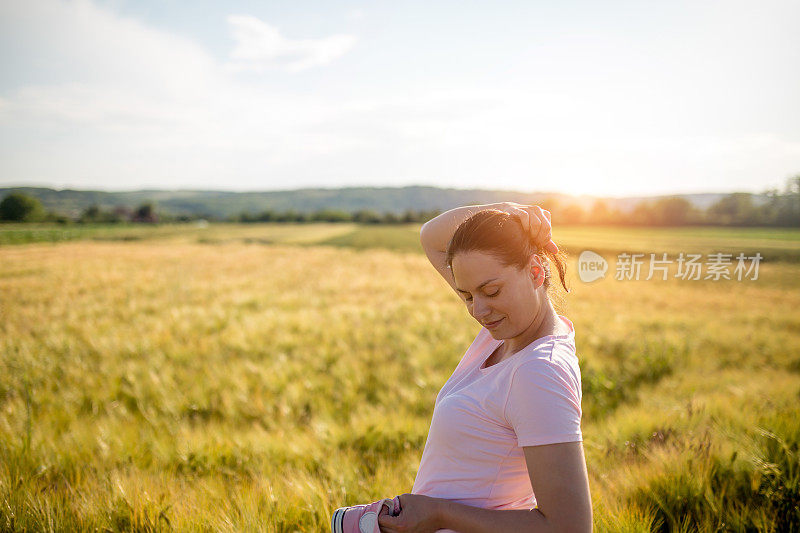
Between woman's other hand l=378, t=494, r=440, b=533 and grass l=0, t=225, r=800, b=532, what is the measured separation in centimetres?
87

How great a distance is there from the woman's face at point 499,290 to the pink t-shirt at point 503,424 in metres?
0.09

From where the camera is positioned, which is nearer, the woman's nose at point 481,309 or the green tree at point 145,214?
the woman's nose at point 481,309

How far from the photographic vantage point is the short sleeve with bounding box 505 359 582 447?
1024mm

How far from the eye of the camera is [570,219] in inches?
1548

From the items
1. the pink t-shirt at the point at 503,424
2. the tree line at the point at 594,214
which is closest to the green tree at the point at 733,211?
the tree line at the point at 594,214

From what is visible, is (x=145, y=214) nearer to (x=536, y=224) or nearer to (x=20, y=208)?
(x=20, y=208)

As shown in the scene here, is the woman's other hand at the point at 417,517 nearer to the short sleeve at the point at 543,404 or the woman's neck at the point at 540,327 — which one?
the short sleeve at the point at 543,404

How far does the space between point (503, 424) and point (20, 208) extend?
186 inches

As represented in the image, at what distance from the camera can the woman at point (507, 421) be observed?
40.4 inches

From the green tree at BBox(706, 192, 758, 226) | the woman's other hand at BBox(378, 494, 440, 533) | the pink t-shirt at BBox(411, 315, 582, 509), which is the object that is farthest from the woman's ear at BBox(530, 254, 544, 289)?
the green tree at BBox(706, 192, 758, 226)

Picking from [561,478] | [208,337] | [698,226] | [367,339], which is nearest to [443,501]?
[561,478]

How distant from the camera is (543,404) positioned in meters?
1.04

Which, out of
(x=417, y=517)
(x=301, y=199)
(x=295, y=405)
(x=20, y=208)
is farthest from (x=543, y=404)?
(x=301, y=199)

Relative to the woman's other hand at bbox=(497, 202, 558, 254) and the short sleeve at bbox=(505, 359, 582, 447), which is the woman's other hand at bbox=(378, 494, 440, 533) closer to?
the short sleeve at bbox=(505, 359, 582, 447)
